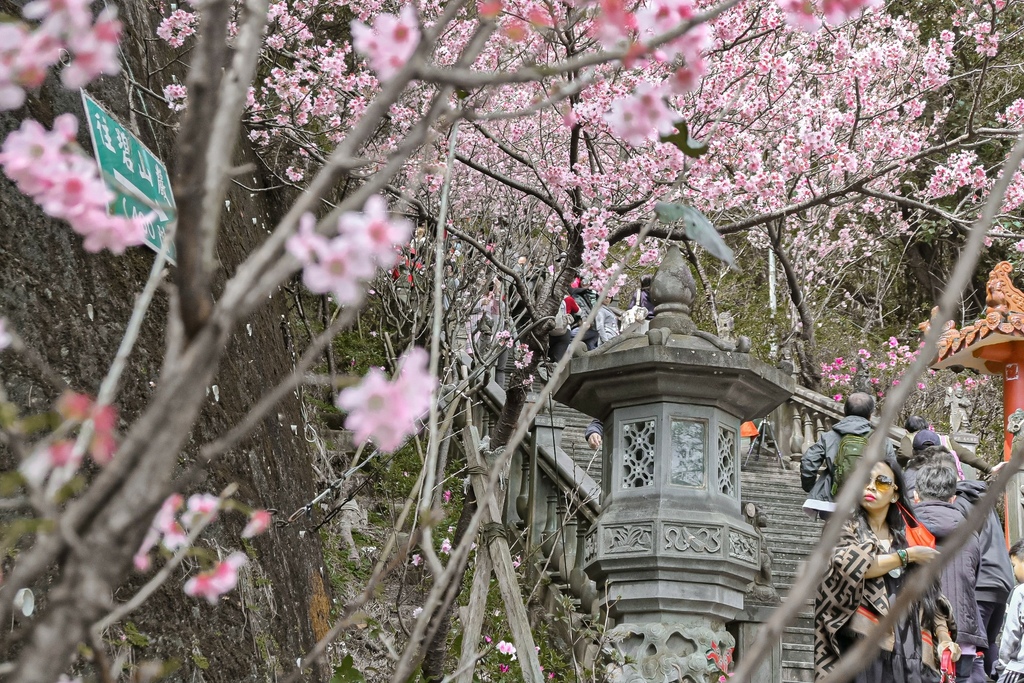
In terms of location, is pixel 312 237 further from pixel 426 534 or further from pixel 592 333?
pixel 592 333

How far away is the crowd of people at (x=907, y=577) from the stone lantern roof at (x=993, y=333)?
185 inches

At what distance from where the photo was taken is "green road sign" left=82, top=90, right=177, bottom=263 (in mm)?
4000

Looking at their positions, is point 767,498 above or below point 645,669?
above

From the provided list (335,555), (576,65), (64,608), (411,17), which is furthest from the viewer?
(335,555)

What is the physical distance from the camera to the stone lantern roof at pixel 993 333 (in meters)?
11.1

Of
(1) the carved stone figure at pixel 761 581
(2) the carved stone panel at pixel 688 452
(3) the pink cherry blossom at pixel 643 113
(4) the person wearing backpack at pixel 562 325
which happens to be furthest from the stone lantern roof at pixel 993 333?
(3) the pink cherry blossom at pixel 643 113

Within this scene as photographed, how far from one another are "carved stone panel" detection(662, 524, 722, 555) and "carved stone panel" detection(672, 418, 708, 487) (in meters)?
0.26

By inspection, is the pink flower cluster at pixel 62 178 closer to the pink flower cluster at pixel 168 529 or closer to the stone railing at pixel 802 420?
the pink flower cluster at pixel 168 529

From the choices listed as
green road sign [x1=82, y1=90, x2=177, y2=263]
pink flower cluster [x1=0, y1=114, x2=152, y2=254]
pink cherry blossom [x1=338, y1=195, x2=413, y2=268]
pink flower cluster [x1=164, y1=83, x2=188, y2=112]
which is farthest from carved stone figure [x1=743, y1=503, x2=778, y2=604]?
pink cherry blossom [x1=338, y1=195, x2=413, y2=268]

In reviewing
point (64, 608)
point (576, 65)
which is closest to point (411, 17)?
point (576, 65)

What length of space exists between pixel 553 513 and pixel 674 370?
2.86 meters

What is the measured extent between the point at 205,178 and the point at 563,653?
5784mm

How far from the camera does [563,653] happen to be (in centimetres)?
649

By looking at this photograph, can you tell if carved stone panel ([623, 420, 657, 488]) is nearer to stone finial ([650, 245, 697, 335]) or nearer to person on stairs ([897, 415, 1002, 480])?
stone finial ([650, 245, 697, 335])
